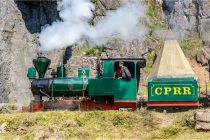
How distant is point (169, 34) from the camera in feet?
43.7

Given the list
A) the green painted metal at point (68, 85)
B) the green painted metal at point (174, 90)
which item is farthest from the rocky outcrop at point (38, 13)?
the green painted metal at point (174, 90)

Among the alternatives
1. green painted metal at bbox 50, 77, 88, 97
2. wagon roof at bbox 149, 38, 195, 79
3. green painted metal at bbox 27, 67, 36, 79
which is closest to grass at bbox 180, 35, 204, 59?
wagon roof at bbox 149, 38, 195, 79

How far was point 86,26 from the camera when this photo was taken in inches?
1078

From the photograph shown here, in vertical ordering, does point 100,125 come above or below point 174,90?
below

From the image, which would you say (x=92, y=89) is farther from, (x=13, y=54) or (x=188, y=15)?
(x=188, y=15)

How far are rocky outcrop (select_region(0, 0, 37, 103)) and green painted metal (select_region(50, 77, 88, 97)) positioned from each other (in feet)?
32.5

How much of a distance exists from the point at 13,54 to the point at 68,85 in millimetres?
11621

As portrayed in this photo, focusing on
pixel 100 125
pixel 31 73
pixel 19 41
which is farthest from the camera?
pixel 19 41

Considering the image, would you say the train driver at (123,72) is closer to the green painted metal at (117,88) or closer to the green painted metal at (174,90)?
the green painted metal at (117,88)

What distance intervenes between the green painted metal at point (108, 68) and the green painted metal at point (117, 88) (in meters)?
0.16

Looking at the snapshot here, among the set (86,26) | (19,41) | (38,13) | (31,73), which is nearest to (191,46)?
(86,26)

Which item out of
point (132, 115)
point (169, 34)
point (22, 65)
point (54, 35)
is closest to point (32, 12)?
point (54, 35)

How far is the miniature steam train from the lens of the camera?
41.0 feet

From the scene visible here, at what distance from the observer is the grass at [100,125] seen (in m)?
10.3
